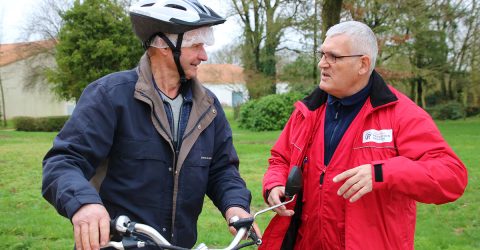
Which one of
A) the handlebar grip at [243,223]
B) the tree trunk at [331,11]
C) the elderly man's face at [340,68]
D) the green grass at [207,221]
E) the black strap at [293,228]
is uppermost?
the tree trunk at [331,11]

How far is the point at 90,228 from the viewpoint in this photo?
2.06 m

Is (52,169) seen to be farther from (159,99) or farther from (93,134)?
(159,99)

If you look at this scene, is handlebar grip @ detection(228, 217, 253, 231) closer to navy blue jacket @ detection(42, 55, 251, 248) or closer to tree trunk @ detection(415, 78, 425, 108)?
navy blue jacket @ detection(42, 55, 251, 248)

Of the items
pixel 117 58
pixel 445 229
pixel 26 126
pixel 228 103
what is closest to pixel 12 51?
pixel 26 126

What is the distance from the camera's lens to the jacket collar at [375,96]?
2.89m

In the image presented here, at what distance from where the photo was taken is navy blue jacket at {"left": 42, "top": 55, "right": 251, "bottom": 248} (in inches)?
97.6

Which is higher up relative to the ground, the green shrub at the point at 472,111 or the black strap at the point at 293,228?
the black strap at the point at 293,228

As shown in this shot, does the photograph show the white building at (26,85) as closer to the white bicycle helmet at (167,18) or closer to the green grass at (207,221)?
the green grass at (207,221)

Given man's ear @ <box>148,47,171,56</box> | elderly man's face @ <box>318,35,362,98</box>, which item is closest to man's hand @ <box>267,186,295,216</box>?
elderly man's face @ <box>318,35,362,98</box>

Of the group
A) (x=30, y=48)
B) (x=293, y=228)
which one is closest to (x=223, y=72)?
(x=30, y=48)

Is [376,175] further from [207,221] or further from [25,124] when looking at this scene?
[25,124]

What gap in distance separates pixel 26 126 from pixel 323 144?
32528 millimetres

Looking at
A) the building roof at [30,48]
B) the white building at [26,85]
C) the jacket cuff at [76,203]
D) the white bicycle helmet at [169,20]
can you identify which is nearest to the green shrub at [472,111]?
the building roof at [30,48]

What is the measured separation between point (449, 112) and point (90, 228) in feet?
121
